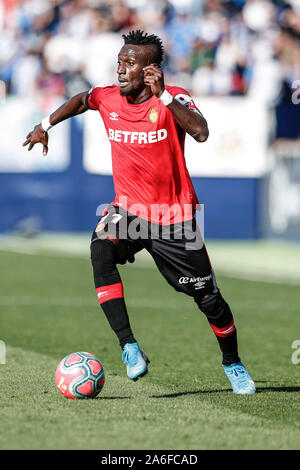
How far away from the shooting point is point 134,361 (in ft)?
19.9

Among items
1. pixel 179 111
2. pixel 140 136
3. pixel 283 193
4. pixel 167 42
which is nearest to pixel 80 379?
pixel 140 136

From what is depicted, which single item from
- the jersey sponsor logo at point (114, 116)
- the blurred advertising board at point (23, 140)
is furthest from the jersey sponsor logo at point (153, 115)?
the blurred advertising board at point (23, 140)

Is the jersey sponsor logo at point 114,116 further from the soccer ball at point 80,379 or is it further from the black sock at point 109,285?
the soccer ball at point 80,379

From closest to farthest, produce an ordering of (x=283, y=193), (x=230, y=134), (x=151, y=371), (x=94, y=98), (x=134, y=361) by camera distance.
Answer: (x=134, y=361) → (x=94, y=98) → (x=151, y=371) → (x=283, y=193) → (x=230, y=134)

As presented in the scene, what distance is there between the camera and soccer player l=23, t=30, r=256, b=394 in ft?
20.7

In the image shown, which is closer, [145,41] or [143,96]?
[145,41]

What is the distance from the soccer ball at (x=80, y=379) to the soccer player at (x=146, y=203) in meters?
0.27

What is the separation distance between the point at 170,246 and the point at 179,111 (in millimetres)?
919

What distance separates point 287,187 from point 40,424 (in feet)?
48.9

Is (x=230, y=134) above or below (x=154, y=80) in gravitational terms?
below

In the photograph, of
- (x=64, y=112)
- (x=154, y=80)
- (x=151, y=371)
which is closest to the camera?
(x=154, y=80)

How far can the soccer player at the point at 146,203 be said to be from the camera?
20.7 feet

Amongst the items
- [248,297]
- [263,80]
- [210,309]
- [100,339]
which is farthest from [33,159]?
[210,309]

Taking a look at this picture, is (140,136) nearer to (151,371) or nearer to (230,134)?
(151,371)
